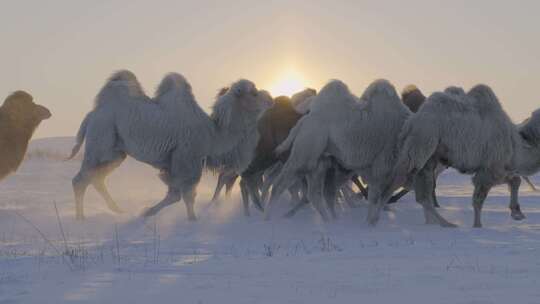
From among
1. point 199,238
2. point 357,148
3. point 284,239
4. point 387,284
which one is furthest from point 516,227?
point 387,284

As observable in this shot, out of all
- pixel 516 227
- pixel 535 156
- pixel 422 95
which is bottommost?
pixel 516 227

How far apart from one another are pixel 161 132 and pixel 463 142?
416 centimetres

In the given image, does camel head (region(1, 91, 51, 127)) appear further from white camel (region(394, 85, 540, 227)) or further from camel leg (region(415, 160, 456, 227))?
camel leg (region(415, 160, 456, 227))

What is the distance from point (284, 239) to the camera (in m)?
9.66

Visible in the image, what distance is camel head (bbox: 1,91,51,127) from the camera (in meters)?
12.6

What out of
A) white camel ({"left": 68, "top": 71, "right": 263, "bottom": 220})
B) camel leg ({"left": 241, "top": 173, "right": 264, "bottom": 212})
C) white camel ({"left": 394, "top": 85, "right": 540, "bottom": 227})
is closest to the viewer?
white camel ({"left": 394, "top": 85, "right": 540, "bottom": 227})

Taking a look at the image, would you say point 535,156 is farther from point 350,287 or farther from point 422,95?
point 350,287

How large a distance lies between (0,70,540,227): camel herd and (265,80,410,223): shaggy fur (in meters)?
0.01

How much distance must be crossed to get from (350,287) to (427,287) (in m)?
0.49

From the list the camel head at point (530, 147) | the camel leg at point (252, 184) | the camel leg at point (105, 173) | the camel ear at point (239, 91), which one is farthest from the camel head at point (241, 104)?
the camel head at point (530, 147)

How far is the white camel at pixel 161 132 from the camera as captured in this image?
38.8ft

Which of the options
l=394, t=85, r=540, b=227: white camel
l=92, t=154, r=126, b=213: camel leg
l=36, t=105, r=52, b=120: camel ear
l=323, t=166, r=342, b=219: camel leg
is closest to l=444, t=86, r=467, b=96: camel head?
l=394, t=85, r=540, b=227: white camel

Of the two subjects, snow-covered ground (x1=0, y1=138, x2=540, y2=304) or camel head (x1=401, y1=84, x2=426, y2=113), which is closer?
snow-covered ground (x1=0, y1=138, x2=540, y2=304)

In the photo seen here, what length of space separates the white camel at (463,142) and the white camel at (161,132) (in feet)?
9.37
